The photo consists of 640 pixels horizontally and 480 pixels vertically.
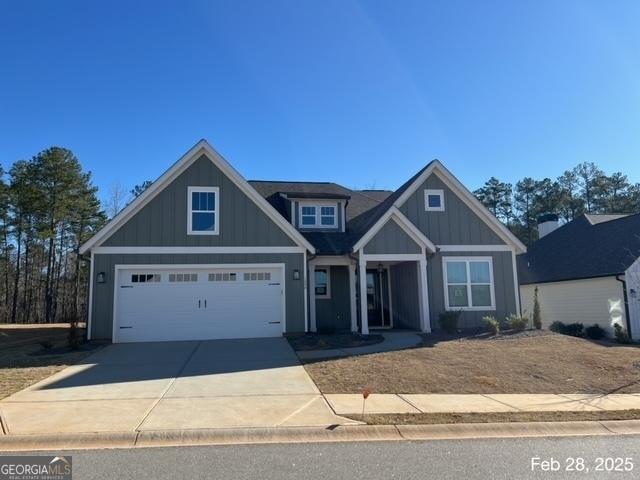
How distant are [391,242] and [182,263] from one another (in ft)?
22.5

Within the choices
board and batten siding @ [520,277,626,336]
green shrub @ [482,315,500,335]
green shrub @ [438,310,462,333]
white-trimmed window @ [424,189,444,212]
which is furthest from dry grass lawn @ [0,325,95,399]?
board and batten siding @ [520,277,626,336]

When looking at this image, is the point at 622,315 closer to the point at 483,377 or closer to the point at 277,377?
the point at 483,377

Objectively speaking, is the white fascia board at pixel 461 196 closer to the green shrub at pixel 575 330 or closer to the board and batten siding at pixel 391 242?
the board and batten siding at pixel 391 242

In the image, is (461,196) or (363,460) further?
(461,196)

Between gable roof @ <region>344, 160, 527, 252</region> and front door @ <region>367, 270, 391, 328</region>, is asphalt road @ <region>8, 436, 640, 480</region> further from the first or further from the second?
front door @ <region>367, 270, 391, 328</region>

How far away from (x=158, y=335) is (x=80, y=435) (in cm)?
931

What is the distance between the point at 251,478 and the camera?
15.3 ft

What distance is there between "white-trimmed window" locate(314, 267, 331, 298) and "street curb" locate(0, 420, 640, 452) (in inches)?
447

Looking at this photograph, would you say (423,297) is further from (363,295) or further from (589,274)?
(589,274)

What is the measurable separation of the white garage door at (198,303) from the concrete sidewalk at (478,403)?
25.5 feet

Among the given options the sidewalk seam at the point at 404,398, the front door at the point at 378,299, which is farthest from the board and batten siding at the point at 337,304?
the sidewalk seam at the point at 404,398

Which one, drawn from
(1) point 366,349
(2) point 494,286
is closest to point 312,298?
(1) point 366,349

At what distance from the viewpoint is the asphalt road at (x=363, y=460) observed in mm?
4793

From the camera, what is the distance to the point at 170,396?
7973 millimetres
